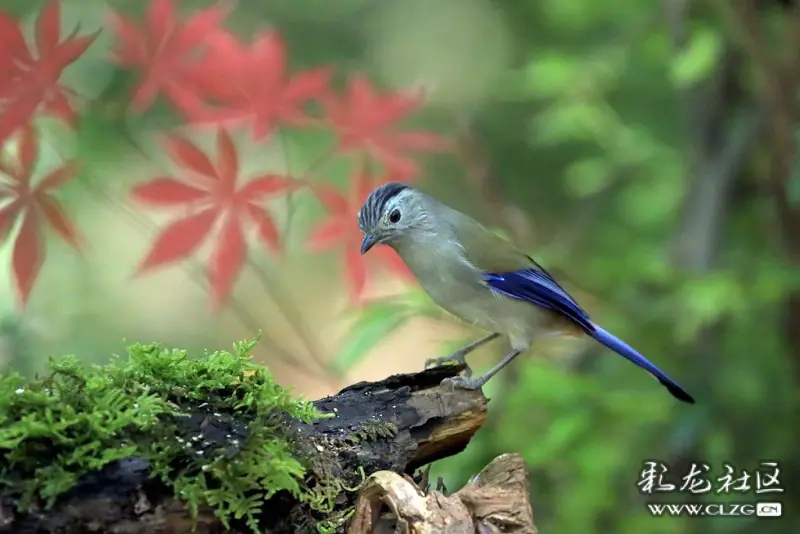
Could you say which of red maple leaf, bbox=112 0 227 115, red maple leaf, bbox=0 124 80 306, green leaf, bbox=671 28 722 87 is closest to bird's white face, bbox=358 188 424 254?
red maple leaf, bbox=112 0 227 115

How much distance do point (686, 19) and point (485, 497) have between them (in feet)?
4.39

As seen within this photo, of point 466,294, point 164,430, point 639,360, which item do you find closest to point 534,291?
point 466,294

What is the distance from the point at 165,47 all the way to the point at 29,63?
25cm

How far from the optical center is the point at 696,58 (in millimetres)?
1527

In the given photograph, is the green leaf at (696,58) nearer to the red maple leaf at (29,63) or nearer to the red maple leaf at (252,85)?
the red maple leaf at (252,85)

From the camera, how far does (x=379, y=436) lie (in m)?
0.92

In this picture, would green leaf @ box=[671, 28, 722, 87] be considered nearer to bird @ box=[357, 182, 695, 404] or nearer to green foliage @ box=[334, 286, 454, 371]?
bird @ box=[357, 182, 695, 404]

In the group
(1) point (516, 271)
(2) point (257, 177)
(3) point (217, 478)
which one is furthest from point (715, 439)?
(3) point (217, 478)

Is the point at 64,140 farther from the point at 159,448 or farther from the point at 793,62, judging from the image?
the point at 793,62

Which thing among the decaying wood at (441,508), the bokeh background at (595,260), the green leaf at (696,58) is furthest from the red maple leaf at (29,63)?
the green leaf at (696,58)

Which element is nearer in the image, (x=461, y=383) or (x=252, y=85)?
(x=461, y=383)

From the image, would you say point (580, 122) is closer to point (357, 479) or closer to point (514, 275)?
point (514, 275)

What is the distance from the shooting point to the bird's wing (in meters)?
1.38

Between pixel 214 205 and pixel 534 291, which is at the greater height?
pixel 214 205
